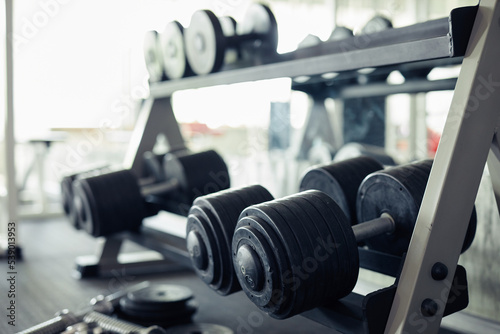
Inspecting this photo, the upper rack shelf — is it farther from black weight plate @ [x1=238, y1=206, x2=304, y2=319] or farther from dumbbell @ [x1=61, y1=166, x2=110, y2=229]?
dumbbell @ [x1=61, y1=166, x2=110, y2=229]

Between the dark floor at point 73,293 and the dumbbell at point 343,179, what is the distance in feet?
1.15

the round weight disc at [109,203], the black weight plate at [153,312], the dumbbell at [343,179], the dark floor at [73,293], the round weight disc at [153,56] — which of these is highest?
the round weight disc at [153,56]

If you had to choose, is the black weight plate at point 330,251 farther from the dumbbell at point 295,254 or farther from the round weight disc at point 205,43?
the round weight disc at point 205,43

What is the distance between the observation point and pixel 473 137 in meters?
0.89

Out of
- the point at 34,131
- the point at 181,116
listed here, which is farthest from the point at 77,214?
the point at 181,116

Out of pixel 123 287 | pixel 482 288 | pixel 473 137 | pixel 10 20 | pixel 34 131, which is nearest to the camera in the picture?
pixel 473 137

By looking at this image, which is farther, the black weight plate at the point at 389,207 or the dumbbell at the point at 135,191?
the dumbbell at the point at 135,191

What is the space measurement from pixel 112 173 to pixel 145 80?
0.64 m

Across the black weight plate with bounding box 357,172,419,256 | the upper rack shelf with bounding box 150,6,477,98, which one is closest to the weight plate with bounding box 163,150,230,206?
the upper rack shelf with bounding box 150,6,477,98

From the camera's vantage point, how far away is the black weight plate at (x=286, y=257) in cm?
87

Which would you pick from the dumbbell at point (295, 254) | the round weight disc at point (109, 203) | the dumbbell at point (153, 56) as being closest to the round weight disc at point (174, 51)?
the dumbbell at point (153, 56)

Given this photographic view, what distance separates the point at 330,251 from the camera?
2.95 feet

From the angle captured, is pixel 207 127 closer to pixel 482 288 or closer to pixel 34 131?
pixel 34 131

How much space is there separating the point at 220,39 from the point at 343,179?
71 centimetres
